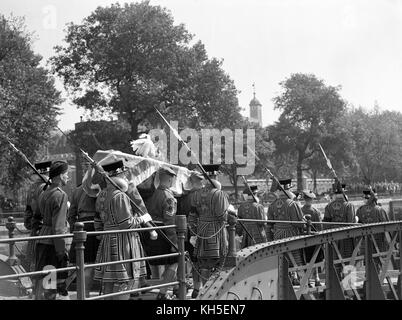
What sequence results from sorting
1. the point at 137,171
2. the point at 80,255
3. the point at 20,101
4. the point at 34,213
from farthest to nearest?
the point at 20,101, the point at 137,171, the point at 34,213, the point at 80,255

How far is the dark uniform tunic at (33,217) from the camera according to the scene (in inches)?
320

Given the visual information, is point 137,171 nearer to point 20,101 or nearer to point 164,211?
point 164,211

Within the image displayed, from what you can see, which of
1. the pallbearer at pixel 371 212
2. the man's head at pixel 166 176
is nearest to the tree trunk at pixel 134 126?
the pallbearer at pixel 371 212

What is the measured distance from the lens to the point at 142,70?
34.6m

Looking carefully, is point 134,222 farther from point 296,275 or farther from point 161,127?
point 161,127

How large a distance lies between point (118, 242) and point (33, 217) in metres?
1.94

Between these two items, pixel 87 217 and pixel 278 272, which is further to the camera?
pixel 87 217

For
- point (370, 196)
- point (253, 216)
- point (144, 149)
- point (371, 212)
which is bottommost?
point (253, 216)

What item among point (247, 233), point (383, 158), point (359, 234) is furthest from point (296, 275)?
point (383, 158)

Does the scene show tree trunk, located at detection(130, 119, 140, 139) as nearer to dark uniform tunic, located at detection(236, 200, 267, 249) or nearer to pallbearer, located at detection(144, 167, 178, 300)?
dark uniform tunic, located at detection(236, 200, 267, 249)

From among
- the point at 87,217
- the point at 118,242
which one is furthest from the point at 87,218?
the point at 118,242

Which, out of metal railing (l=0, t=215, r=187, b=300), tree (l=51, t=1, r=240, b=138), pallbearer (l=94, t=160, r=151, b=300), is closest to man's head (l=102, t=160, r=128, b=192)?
pallbearer (l=94, t=160, r=151, b=300)

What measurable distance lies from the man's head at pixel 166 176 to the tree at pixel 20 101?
19.2m

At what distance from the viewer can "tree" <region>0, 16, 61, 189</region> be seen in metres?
28.7
